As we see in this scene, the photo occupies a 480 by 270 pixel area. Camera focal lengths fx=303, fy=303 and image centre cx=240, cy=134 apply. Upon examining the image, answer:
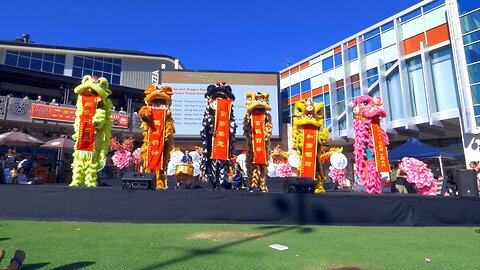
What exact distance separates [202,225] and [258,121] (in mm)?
4254

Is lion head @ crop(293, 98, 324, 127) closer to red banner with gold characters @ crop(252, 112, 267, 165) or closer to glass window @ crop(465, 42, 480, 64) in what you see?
red banner with gold characters @ crop(252, 112, 267, 165)

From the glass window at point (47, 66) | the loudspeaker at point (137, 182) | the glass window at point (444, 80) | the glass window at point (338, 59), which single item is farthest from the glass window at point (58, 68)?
the glass window at point (444, 80)

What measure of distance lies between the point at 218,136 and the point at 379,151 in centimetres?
518

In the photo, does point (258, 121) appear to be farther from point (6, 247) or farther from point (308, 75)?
→ point (308, 75)

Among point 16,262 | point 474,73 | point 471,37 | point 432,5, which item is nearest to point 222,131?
point 16,262

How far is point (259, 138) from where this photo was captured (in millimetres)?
9539

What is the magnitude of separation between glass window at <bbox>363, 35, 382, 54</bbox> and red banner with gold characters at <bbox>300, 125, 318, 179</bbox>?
1407cm

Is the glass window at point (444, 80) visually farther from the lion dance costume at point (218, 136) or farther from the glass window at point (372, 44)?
the lion dance costume at point (218, 136)

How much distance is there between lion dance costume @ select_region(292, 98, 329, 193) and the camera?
380 inches

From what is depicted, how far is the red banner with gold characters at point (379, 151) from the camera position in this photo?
9570 millimetres

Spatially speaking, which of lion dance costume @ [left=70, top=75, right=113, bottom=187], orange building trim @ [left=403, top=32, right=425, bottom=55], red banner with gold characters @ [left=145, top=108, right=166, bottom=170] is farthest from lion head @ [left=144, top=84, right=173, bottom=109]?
orange building trim @ [left=403, top=32, right=425, bottom=55]

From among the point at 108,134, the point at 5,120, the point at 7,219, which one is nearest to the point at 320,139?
the point at 108,134

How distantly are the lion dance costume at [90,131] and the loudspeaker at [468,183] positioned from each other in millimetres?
9267

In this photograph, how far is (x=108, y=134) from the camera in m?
8.73
